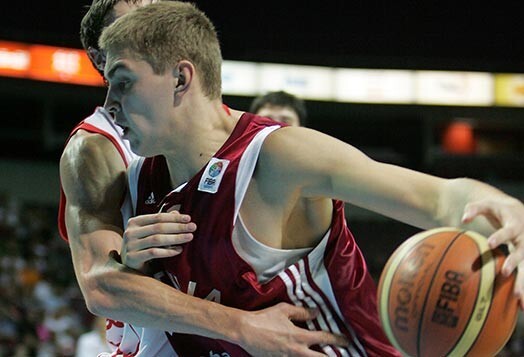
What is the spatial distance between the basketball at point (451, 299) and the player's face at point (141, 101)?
2.93 ft

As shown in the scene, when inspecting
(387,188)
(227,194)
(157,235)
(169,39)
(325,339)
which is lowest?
(325,339)

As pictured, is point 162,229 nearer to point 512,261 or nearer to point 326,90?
point 512,261

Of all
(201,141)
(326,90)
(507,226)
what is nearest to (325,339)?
(201,141)

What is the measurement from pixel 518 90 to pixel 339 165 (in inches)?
494

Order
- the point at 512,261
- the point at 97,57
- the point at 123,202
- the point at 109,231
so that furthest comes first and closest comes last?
the point at 97,57 → the point at 123,202 → the point at 109,231 → the point at 512,261

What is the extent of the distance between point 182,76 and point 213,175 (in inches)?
13.1

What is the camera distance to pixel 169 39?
267cm

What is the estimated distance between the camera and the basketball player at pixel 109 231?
259 cm

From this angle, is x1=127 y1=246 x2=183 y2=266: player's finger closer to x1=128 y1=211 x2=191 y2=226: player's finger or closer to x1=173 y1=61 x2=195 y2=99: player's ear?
x1=128 y1=211 x2=191 y2=226: player's finger

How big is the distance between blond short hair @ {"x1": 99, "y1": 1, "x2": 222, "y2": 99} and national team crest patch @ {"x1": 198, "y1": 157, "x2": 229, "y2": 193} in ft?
0.80

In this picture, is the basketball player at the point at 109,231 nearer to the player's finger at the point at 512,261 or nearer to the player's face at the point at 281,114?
the player's finger at the point at 512,261

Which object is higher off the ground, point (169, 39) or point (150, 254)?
point (169, 39)

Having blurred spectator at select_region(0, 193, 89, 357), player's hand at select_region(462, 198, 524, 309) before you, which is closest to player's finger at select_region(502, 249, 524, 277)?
player's hand at select_region(462, 198, 524, 309)

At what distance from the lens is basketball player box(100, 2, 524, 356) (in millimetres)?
2572
